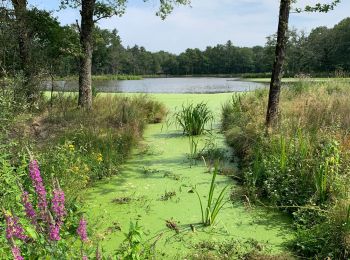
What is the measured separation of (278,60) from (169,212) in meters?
3.66

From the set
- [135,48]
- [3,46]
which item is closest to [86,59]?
[3,46]

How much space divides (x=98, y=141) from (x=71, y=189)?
90.2 inches

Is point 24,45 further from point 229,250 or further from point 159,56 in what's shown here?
point 159,56

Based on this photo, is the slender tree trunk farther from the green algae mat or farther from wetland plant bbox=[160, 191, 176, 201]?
wetland plant bbox=[160, 191, 176, 201]

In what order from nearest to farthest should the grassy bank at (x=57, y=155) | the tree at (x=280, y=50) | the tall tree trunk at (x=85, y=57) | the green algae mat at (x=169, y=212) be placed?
the grassy bank at (x=57, y=155) → the green algae mat at (x=169, y=212) → the tree at (x=280, y=50) → the tall tree trunk at (x=85, y=57)

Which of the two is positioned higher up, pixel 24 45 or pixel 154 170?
pixel 24 45

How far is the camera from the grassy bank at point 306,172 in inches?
142

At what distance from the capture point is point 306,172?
4832mm

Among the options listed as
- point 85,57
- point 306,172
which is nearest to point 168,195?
point 306,172

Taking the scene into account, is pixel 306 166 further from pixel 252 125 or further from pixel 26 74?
pixel 26 74

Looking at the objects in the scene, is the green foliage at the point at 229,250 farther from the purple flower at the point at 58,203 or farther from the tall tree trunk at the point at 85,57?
the tall tree trunk at the point at 85,57

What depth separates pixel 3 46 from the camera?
798 centimetres

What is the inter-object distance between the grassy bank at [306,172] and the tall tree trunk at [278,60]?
0.28m

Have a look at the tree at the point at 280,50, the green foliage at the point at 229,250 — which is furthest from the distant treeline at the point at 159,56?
the green foliage at the point at 229,250
